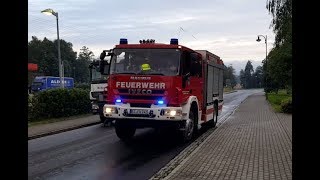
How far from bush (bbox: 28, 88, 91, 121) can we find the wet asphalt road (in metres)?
5.35

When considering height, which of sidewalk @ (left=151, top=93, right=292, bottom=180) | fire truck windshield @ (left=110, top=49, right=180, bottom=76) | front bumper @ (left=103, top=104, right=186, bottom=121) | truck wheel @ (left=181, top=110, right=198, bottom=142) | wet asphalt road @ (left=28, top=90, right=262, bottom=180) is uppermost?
fire truck windshield @ (left=110, top=49, right=180, bottom=76)

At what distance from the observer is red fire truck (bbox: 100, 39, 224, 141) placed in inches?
456

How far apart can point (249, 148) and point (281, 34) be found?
1833 centimetres

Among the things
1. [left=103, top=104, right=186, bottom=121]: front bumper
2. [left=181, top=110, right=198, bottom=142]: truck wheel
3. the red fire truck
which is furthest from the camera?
[left=181, top=110, right=198, bottom=142]: truck wheel

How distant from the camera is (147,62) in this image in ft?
39.3

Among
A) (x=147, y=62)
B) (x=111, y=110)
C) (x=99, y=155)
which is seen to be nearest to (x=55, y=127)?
(x=111, y=110)

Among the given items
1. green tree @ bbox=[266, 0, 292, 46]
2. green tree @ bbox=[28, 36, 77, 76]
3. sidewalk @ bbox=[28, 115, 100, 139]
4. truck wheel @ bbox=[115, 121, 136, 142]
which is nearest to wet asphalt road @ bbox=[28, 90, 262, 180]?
truck wheel @ bbox=[115, 121, 136, 142]

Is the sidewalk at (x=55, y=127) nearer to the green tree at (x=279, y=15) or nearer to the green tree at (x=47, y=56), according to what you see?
the green tree at (x=279, y=15)

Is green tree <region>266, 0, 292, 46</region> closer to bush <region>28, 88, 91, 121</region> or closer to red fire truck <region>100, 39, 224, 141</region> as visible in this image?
bush <region>28, 88, 91, 121</region>

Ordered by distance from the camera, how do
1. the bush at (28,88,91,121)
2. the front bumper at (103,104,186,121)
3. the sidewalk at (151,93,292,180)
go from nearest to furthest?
the sidewalk at (151,93,292,180), the front bumper at (103,104,186,121), the bush at (28,88,91,121)

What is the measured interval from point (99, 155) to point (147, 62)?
3.10 m

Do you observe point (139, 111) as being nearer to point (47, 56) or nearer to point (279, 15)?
point (279, 15)
